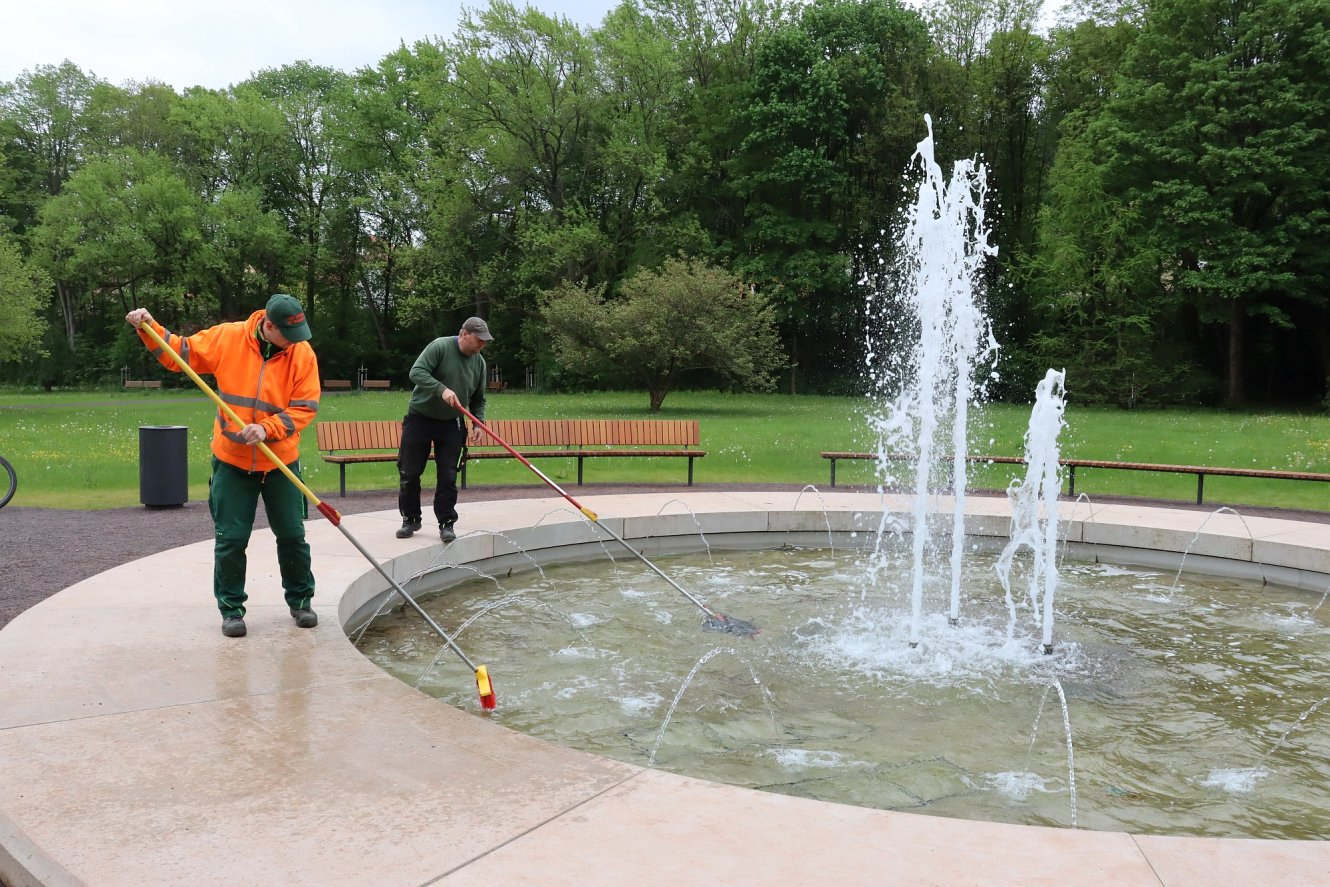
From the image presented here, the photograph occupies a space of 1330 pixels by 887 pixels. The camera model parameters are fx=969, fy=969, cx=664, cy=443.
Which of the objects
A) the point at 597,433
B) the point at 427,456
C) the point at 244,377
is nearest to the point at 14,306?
the point at 597,433

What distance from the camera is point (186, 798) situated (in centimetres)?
298

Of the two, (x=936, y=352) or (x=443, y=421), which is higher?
(x=936, y=352)

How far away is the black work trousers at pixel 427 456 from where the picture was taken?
7422mm

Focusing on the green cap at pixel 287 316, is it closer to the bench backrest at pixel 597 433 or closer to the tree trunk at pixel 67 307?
the bench backrest at pixel 597 433

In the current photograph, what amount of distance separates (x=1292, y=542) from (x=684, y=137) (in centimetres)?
3164

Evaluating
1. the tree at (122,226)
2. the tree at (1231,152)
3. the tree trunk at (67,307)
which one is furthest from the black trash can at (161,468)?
the tree trunk at (67,307)

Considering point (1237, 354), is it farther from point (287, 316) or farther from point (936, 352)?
point (287, 316)

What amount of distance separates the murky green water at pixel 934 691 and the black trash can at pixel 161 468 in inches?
183

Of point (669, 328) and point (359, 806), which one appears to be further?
point (669, 328)

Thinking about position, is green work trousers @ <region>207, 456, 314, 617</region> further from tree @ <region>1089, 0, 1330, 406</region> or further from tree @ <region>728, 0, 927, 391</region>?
tree @ <region>728, 0, 927, 391</region>

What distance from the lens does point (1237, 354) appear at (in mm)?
28688

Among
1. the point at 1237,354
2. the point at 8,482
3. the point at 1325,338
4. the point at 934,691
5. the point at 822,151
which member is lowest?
the point at 934,691

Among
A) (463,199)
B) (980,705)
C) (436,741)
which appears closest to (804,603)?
(980,705)

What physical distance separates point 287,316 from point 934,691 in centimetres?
369
